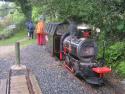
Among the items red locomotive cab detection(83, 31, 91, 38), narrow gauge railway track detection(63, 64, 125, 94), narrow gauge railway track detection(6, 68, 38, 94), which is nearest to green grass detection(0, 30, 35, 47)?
narrow gauge railway track detection(6, 68, 38, 94)

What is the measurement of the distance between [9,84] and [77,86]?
1.97m

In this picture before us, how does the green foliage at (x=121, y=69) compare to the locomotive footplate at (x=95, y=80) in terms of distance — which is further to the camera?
the green foliage at (x=121, y=69)

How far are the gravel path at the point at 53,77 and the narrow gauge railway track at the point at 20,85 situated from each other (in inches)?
13.6

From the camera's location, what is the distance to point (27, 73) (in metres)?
11.7

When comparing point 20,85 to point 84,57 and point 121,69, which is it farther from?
point 121,69

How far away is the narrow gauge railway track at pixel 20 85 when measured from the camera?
9094mm

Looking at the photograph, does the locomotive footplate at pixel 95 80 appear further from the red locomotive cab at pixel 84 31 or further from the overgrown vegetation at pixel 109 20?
the red locomotive cab at pixel 84 31

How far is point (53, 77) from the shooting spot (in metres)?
10.9

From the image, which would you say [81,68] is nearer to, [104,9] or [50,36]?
[104,9]

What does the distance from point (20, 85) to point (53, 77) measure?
146 centimetres

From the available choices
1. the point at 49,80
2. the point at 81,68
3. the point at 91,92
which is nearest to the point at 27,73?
the point at 49,80

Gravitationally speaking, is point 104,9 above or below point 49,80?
above

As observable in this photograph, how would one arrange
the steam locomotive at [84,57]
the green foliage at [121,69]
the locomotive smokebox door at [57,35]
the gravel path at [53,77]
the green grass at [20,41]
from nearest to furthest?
the gravel path at [53,77] < the steam locomotive at [84,57] < the green foliage at [121,69] < the locomotive smokebox door at [57,35] < the green grass at [20,41]

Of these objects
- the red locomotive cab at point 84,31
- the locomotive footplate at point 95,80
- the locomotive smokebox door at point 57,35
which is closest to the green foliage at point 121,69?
the locomotive footplate at point 95,80
